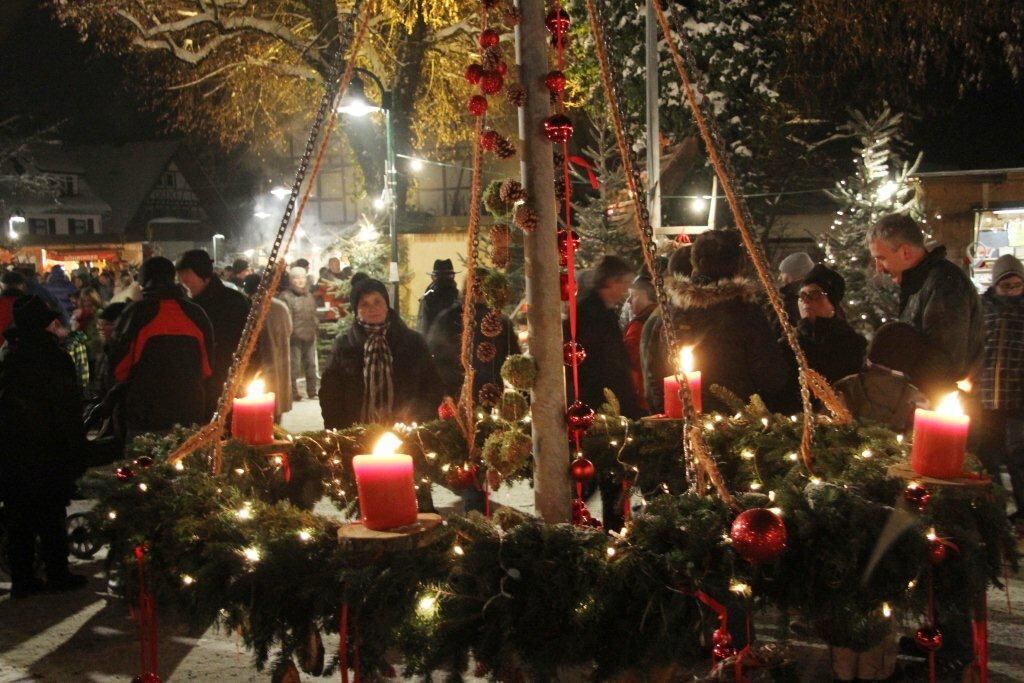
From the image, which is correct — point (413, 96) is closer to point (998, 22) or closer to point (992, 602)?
point (998, 22)

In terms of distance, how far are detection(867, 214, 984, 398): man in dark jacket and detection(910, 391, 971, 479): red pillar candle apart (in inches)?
77.9

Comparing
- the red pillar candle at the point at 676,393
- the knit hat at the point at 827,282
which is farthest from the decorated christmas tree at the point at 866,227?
the red pillar candle at the point at 676,393

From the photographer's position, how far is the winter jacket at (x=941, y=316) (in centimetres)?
500

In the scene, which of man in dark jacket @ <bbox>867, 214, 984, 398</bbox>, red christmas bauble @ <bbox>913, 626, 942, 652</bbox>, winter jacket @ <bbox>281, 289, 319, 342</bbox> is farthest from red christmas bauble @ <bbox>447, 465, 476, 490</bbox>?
winter jacket @ <bbox>281, 289, 319, 342</bbox>

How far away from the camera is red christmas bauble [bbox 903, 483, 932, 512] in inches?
110

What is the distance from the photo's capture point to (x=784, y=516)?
262 centimetres

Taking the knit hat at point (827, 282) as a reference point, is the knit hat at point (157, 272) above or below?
above

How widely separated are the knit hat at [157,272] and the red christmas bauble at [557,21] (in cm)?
392

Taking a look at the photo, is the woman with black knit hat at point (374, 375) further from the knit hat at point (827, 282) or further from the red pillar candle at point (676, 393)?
the knit hat at point (827, 282)

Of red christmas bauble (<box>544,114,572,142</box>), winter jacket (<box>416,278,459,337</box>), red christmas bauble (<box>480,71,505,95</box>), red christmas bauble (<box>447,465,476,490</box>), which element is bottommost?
red christmas bauble (<box>447,465,476,490</box>)

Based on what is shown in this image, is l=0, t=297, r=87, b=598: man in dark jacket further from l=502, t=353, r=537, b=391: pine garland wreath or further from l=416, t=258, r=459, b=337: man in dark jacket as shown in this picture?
l=502, t=353, r=537, b=391: pine garland wreath

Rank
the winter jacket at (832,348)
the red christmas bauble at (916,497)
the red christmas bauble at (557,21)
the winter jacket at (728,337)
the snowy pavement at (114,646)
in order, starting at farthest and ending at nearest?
the winter jacket at (832,348) < the winter jacket at (728,337) < the snowy pavement at (114,646) < the red christmas bauble at (557,21) < the red christmas bauble at (916,497)

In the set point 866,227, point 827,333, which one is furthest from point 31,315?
point 866,227

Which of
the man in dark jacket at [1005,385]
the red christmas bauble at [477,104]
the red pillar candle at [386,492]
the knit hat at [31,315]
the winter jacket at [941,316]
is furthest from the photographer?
the man in dark jacket at [1005,385]
